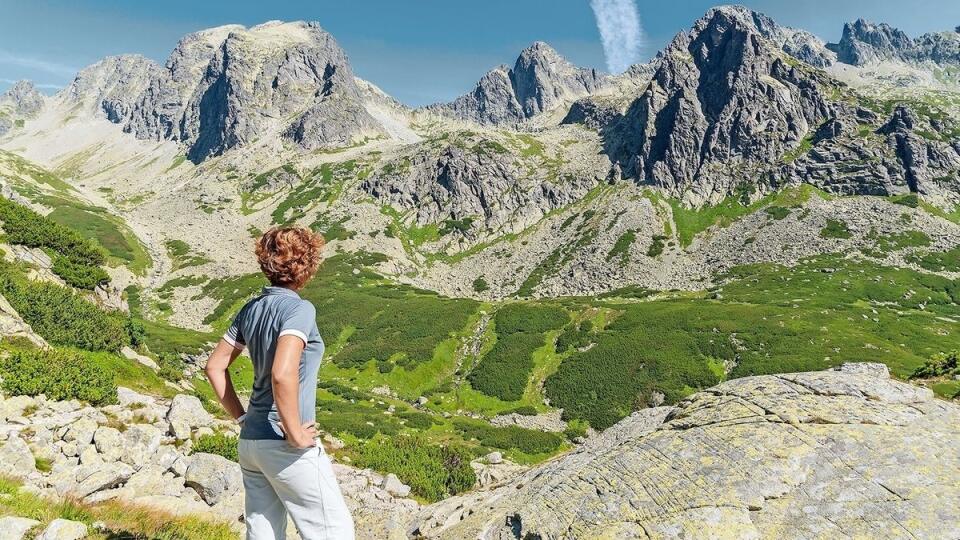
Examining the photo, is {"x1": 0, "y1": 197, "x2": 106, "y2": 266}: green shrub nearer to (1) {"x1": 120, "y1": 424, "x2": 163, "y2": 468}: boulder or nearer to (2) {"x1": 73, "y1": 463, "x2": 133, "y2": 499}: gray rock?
(1) {"x1": 120, "y1": 424, "x2": 163, "y2": 468}: boulder

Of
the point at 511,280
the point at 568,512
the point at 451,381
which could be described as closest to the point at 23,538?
the point at 568,512

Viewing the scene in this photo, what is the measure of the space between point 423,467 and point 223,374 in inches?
647

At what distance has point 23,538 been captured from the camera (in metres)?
5.65

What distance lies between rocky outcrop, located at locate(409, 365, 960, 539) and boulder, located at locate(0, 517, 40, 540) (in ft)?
24.7

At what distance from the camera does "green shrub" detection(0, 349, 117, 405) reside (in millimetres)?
13156

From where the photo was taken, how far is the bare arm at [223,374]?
565 centimetres

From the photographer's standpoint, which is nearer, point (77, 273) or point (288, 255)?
point (288, 255)

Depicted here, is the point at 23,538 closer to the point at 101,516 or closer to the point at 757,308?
the point at 101,516

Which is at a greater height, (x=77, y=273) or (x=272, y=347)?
(x=272, y=347)

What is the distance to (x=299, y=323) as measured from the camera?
16.1 feet

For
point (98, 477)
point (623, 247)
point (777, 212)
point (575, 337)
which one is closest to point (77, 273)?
point (98, 477)

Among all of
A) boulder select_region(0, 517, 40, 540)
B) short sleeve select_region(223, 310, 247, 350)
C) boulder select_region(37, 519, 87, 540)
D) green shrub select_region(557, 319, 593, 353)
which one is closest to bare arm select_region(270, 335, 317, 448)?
short sleeve select_region(223, 310, 247, 350)

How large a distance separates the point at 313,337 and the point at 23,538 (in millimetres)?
4409

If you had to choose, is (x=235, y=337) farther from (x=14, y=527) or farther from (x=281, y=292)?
(x=14, y=527)
